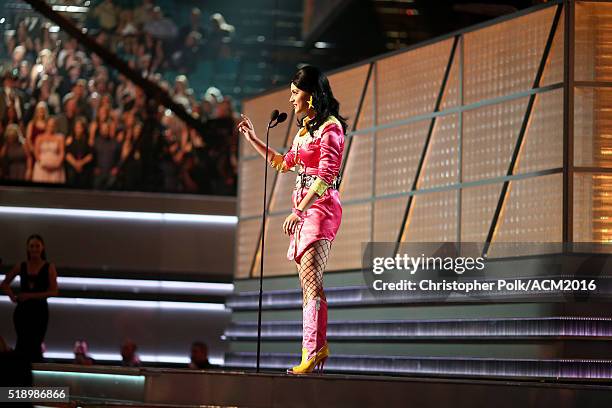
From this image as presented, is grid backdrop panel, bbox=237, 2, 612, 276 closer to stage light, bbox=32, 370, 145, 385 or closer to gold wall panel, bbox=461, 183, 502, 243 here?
gold wall panel, bbox=461, 183, 502, 243

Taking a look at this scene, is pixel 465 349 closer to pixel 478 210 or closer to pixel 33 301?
pixel 478 210

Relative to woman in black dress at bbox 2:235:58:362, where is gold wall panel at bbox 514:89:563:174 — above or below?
above

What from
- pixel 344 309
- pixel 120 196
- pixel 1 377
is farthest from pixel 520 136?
pixel 120 196

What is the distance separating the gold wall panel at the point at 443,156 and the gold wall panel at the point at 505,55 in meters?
0.27

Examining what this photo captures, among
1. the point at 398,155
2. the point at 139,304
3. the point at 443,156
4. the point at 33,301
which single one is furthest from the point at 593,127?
the point at 139,304

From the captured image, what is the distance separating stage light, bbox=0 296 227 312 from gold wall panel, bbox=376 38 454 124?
5.05 m

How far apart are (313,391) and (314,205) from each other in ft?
3.14

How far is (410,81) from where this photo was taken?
8633mm

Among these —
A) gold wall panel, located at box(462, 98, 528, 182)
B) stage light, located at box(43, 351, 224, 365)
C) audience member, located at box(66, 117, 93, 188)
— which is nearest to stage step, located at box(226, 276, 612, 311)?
gold wall panel, located at box(462, 98, 528, 182)

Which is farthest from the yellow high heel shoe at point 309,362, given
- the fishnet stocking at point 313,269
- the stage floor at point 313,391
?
the stage floor at point 313,391

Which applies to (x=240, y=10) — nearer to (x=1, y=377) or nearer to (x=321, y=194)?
(x=321, y=194)

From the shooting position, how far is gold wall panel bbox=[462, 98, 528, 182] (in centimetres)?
756

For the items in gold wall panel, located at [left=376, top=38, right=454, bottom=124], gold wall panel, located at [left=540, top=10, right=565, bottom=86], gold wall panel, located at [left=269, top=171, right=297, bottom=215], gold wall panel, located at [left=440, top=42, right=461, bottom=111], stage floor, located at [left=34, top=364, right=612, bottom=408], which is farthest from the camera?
gold wall panel, located at [left=269, top=171, right=297, bottom=215]

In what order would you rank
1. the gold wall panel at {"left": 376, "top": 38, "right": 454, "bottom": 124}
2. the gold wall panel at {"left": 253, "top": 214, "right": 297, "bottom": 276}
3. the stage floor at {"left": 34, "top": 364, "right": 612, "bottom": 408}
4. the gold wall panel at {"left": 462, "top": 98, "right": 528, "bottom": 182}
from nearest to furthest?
the stage floor at {"left": 34, "top": 364, "right": 612, "bottom": 408}
the gold wall panel at {"left": 462, "top": 98, "right": 528, "bottom": 182}
the gold wall panel at {"left": 376, "top": 38, "right": 454, "bottom": 124}
the gold wall panel at {"left": 253, "top": 214, "right": 297, "bottom": 276}
